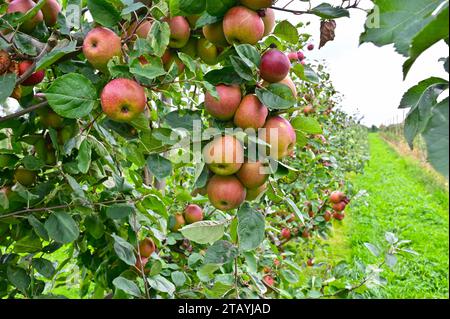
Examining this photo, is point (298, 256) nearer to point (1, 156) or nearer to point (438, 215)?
point (1, 156)

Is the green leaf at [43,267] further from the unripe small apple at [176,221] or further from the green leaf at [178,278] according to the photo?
the unripe small apple at [176,221]

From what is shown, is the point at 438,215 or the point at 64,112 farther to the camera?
the point at 438,215

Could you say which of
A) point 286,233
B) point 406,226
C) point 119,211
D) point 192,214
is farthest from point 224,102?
point 406,226

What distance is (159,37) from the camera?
2.55 feet

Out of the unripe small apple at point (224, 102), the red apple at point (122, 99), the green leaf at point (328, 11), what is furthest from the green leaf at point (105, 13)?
the green leaf at point (328, 11)

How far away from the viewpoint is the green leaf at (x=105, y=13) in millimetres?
807

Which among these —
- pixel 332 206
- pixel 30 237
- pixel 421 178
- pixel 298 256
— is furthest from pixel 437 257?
pixel 421 178

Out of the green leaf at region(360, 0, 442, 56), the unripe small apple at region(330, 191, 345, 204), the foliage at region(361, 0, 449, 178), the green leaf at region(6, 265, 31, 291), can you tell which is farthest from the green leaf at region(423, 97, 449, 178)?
the unripe small apple at region(330, 191, 345, 204)

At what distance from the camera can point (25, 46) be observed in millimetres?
859

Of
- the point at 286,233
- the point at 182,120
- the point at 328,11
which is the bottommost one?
the point at 286,233

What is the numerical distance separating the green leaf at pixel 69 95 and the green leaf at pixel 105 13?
0.38 feet

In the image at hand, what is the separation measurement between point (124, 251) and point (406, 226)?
20.0 ft

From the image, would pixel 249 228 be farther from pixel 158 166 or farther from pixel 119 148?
pixel 119 148
